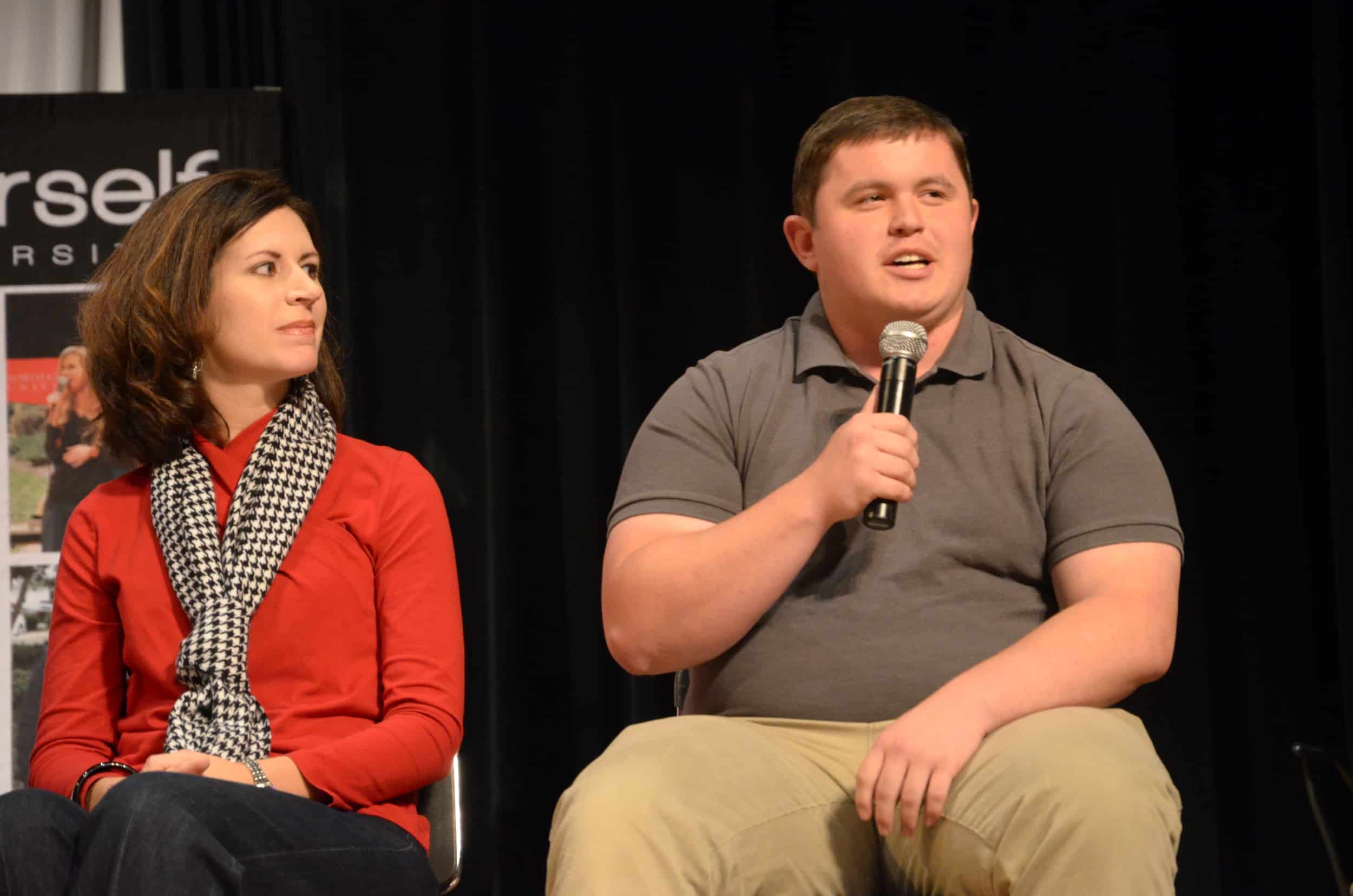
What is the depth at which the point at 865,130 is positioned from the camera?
5.86ft

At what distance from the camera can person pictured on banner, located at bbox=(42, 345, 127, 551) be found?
8.80 ft

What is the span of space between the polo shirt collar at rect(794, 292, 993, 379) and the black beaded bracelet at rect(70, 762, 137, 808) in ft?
3.13

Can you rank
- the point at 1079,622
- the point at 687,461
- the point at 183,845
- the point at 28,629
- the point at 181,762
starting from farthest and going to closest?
the point at 28,629 < the point at 687,461 < the point at 181,762 < the point at 1079,622 < the point at 183,845

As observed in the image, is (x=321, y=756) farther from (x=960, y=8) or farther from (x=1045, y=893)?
(x=960, y=8)

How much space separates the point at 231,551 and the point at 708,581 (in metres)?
0.68

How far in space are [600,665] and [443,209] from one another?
1.05 metres

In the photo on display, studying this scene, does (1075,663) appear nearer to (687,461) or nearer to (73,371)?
(687,461)

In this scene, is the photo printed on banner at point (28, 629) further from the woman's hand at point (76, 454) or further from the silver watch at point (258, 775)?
the silver watch at point (258, 775)

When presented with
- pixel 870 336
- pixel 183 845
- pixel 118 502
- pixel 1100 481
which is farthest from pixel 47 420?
pixel 1100 481

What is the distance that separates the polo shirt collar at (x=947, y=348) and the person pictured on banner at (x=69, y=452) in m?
1.52

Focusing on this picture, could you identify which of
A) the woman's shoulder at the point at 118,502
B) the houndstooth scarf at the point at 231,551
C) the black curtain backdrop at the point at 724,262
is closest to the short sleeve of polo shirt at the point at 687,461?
the houndstooth scarf at the point at 231,551

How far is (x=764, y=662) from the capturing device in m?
1.59

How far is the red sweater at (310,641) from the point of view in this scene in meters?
1.76

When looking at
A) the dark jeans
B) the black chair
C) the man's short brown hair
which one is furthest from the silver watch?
the man's short brown hair
